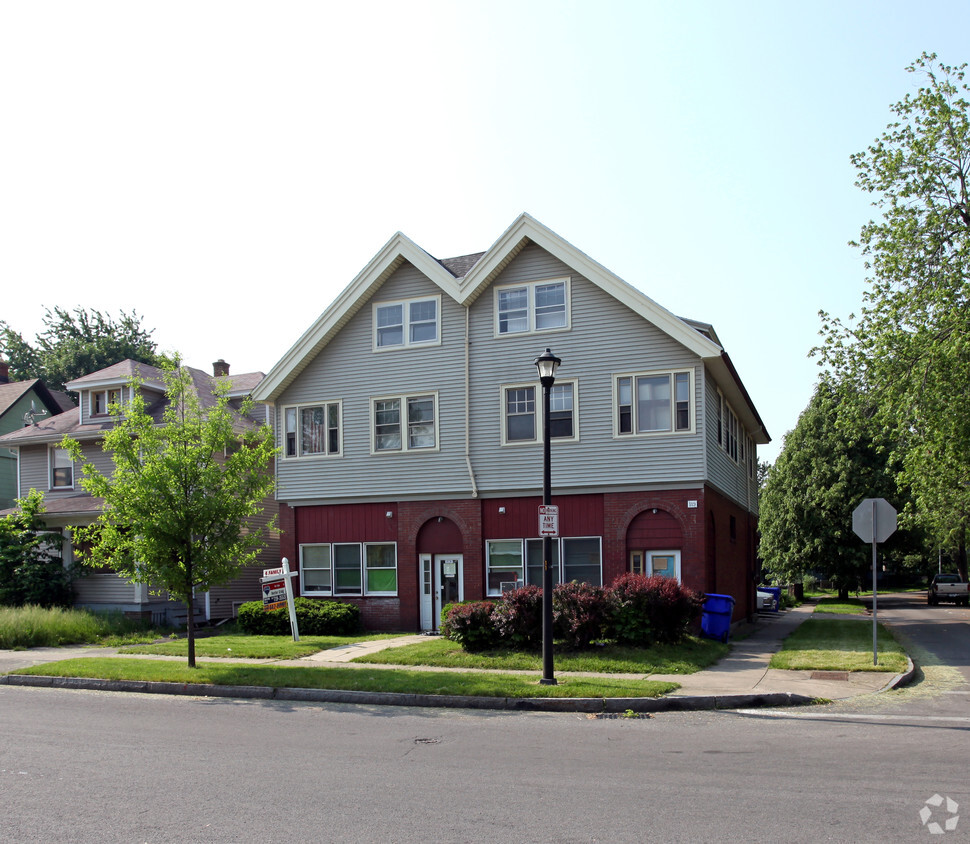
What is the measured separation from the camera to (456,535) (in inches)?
934

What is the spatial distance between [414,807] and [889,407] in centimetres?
2001

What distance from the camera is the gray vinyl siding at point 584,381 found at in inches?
843

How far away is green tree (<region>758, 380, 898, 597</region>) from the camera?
42.1 metres

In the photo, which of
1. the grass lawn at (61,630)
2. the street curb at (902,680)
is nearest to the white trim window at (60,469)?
the grass lawn at (61,630)

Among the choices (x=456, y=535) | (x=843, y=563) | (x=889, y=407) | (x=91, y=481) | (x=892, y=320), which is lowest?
(x=843, y=563)

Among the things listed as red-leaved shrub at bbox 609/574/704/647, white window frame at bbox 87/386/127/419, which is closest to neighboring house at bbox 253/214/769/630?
red-leaved shrub at bbox 609/574/704/647

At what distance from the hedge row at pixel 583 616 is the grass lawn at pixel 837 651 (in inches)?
87.6

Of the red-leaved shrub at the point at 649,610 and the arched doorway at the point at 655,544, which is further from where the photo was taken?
the arched doorway at the point at 655,544

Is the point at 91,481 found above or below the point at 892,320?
below

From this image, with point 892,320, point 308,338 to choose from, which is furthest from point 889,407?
point 308,338

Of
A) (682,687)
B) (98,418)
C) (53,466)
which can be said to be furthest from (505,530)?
(53,466)

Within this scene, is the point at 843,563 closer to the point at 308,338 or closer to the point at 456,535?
the point at 456,535

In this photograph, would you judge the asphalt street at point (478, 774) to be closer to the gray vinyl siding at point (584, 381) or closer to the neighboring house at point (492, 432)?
the gray vinyl siding at point (584, 381)

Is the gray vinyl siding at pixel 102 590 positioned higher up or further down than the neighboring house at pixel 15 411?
further down
